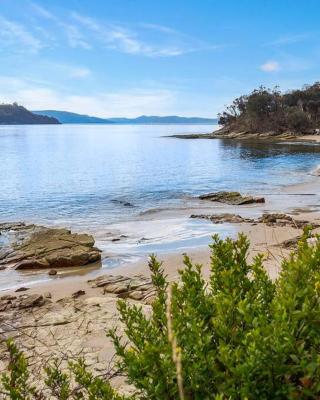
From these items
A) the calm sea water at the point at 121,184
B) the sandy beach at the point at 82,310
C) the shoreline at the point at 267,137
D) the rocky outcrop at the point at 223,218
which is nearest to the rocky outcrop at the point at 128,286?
the sandy beach at the point at 82,310

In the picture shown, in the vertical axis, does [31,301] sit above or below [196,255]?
above

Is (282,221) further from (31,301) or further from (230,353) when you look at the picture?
(230,353)

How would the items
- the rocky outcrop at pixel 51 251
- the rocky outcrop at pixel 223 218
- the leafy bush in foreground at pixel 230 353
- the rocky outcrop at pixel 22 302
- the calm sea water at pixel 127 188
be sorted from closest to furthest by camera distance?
the leafy bush in foreground at pixel 230 353 → the rocky outcrop at pixel 22 302 → the rocky outcrop at pixel 51 251 → the rocky outcrop at pixel 223 218 → the calm sea water at pixel 127 188

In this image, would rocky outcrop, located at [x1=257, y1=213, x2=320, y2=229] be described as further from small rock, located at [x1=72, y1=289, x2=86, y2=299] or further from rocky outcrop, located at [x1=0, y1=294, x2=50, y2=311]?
rocky outcrop, located at [x1=0, y1=294, x2=50, y2=311]

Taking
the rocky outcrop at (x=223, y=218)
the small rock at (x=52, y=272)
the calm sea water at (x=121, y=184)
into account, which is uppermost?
the rocky outcrop at (x=223, y=218)

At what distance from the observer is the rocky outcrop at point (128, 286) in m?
7.13

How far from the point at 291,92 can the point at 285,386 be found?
96.6 metres

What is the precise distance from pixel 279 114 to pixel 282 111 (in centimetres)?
129

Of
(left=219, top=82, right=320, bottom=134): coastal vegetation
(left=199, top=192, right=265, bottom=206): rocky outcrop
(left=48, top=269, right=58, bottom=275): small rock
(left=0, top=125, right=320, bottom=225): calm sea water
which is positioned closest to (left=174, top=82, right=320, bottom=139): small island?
(left=219, top=82, right=320, bottom=134): coastal vegetation

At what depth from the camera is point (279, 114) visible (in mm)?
86438

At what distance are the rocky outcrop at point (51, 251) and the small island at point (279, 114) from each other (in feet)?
238

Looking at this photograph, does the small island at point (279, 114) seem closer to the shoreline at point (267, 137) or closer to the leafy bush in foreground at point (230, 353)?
the shoreline at point (267, 137)

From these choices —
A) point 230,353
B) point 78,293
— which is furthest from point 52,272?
point 230,353

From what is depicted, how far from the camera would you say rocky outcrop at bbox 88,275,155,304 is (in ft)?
23.4
